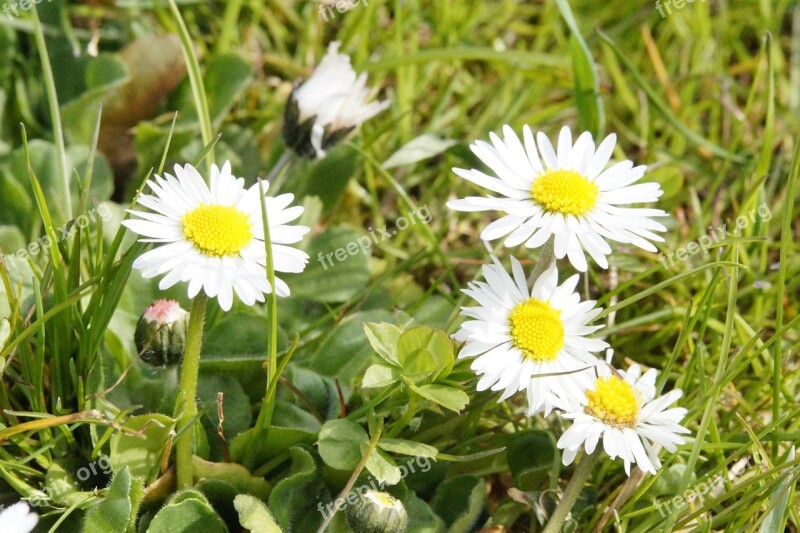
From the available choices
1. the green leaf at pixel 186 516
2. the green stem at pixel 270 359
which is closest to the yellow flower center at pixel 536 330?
the green stem at pixel 270 359

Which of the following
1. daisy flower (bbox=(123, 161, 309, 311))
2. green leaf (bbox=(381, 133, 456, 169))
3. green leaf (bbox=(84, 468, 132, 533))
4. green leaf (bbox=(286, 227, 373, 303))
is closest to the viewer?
daisy flower (bbox=(123, 161, 309, 311))

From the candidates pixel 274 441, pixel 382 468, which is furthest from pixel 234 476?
pixel 382 468

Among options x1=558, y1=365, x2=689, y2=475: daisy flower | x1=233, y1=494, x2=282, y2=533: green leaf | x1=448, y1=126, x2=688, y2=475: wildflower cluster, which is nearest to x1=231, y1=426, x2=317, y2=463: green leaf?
x1=233, y1=494, x2=282, y2=533: green leaf

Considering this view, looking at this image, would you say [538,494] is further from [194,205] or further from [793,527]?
[194,205]

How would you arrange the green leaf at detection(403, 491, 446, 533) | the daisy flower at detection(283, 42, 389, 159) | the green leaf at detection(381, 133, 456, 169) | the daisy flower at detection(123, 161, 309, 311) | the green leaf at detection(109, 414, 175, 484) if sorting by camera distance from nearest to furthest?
the daisy flower at detection(123, 161, 309, 311) → the green leaf at detection(109, 414, 175, 484) → the green leaf at detection(403, 491, 446, 533) → the daisy flower at detection(283, 42, 389, 159) → the green leaf at detection(381, 133, 456, 169)

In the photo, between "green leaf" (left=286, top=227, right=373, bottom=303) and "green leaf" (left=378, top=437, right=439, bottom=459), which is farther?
"green leaf" (left=286, top=227, right=373, bottom=303)

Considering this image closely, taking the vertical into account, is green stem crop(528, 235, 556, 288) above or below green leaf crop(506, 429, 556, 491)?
above

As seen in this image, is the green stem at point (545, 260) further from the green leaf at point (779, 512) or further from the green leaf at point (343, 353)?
the green leaf at point (779, 512)

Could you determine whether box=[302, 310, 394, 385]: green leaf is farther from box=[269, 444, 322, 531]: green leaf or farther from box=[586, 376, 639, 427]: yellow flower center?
box=[586, 376, 639, 427]: yellow flower center
